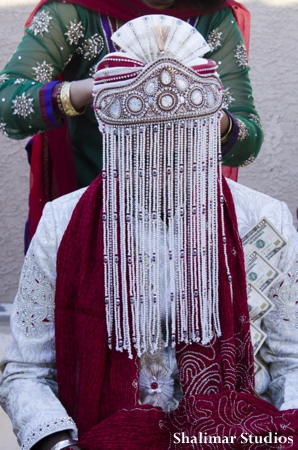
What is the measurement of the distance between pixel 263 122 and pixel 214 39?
1.73 m

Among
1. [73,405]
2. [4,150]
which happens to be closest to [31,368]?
[73,405]

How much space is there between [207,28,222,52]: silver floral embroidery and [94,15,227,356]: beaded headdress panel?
58cm

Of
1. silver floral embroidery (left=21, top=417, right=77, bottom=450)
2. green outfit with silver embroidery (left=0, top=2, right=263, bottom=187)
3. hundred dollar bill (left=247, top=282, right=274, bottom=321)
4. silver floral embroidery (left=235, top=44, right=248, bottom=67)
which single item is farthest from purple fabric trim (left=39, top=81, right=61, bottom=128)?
silver floral embroidery (left=21, top=417, right=77, bottom=450)

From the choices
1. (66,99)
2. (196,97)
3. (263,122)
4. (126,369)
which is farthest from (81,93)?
(263,122)

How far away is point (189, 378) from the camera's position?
66.8 inches

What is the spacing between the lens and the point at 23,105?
6.84ft

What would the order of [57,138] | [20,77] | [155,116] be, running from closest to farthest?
[155,116]
[20,77]
[57,138]

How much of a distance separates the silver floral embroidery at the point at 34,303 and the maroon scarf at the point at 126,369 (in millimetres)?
47

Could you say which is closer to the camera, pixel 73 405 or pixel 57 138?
pixel 73 405

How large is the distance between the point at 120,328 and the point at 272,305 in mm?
389

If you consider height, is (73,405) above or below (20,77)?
below

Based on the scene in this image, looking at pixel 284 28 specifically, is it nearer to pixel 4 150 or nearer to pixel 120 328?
pixel 4 150

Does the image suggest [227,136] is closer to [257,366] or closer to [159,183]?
[159,183]

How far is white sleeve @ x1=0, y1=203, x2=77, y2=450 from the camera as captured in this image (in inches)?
69.1
